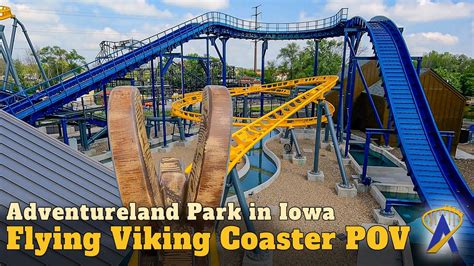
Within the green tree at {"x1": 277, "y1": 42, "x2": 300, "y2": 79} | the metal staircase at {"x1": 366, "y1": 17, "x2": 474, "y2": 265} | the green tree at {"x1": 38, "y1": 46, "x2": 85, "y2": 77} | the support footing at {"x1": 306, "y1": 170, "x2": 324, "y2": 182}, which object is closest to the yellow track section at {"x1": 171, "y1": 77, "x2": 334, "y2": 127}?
the support footing at {"x1": 306, "y1": 170, "x2": 324, "y2": 182}

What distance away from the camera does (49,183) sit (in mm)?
4480

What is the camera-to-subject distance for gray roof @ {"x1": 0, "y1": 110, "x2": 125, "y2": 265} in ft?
11.8

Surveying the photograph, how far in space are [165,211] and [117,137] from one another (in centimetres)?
96

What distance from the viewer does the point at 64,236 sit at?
376 centimetres

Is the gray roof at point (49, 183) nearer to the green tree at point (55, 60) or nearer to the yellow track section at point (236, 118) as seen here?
the yellow track section at point (236, 118)

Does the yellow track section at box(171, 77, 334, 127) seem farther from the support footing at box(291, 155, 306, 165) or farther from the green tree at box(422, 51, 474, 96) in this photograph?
the green tree at box(422, 51, 474, 96)

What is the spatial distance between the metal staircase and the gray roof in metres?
7.74

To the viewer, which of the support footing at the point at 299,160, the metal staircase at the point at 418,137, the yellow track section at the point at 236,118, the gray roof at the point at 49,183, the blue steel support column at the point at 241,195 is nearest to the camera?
the gray roof at the point at 49,183

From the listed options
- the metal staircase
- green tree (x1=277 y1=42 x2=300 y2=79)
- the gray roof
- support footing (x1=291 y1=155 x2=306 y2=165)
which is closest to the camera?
the gray roof

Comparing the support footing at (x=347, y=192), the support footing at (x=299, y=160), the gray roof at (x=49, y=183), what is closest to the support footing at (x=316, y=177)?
the support footing at (x=347, y=192)

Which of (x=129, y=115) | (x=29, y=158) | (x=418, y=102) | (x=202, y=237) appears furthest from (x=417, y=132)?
(x=29, y=158)

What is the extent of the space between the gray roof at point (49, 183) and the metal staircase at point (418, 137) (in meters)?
7.74

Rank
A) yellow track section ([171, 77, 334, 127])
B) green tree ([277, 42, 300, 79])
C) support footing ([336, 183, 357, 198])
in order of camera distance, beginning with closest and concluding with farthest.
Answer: support footing ([336, 183, 357, 198])
yellow track section ([171, 77, 334, 127])
green tree ([277, 42, 300, 79])

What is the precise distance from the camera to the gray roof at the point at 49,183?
3588 millimetres
